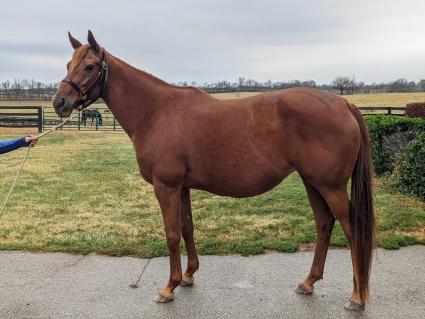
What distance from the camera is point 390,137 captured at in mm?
8578

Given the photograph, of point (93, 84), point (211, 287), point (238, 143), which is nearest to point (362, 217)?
point (238, 143)

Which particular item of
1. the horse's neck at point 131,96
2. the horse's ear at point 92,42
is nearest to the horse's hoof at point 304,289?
the horse's neck at point 131,96

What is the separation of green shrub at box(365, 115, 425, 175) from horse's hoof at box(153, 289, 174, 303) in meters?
5.89

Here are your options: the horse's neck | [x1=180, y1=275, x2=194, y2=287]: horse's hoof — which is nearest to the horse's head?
the horse's neck

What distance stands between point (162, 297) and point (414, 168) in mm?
5109

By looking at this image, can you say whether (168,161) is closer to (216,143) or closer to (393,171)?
(216,143)

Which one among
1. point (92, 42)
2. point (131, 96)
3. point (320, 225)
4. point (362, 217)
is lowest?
point (320, 225)

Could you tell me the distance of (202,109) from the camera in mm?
3723

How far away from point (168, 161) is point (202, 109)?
576 mm

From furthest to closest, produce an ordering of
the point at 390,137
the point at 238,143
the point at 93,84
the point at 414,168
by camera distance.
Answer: the point at 390,137
the point at 414,168
the point at 93,84
the point at 238,143

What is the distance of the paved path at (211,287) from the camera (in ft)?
11.4

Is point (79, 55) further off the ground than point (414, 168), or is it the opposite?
point (79, 55)

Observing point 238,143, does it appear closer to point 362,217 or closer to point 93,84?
point 362,217

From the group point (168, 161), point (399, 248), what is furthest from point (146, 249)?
point (399, 248)
